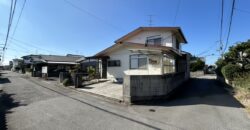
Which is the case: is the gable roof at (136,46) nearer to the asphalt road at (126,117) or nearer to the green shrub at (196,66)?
the asphalt road at (126,117)

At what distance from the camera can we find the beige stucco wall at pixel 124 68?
1339 cm

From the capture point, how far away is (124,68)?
15172 millimetres

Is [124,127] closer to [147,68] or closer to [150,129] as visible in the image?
[150,129]

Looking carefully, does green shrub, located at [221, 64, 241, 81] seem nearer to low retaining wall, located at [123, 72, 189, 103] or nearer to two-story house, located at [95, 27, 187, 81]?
two-story house, located at [95, 27, 187, 81]

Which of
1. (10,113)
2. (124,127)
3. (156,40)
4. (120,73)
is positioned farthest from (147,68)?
(10,113)

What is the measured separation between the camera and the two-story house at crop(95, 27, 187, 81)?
43.1 feet

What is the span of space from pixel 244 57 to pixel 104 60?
47.1ft

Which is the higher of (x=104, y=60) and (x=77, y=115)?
(x=104, y=60)

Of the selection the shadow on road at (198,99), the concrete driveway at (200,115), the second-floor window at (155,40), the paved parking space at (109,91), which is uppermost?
the second-floor window at (155,40)

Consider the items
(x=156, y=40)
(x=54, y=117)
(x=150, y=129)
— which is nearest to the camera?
(x=150, y=129)

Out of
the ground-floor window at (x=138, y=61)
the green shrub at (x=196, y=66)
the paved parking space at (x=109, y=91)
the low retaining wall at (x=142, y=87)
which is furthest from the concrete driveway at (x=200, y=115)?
the green shrub at (x=196, y=66)

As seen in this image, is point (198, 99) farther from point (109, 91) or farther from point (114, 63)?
point (114, 63)

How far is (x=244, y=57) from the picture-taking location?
16.2m

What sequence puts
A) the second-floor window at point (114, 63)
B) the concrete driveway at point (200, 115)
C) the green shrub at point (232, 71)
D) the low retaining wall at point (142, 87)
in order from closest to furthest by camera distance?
the concrete driveway at point (200, 115) < the low retaining wall at point (142, 87) < the green shrub at point (232, 71) < the second-floor window at point (114, 63)
